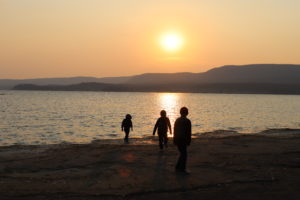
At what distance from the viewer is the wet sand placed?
894cm

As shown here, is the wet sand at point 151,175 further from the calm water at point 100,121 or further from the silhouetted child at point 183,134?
the calm water at point 100,121

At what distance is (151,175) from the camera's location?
35.8 feet

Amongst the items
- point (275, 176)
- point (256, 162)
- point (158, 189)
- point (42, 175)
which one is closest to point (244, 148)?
point (256, 162)

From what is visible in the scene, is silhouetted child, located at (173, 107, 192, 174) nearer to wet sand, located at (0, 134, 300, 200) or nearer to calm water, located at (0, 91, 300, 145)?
wet sand, located at (0, 134, 300, 200)

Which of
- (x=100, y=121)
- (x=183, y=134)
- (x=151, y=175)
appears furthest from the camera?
(x=100, y=121)

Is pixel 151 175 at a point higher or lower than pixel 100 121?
higher

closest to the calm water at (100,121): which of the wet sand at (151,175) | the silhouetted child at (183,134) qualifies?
the wet sand at (151,175)

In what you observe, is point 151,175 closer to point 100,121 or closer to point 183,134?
point 183,134

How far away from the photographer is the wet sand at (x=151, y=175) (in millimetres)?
8938

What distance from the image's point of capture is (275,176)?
10.8 m

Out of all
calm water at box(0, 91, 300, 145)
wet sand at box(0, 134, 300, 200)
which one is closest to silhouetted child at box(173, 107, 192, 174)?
wet sand at box(0, 134, 300, 200)

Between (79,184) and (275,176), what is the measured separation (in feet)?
20.2

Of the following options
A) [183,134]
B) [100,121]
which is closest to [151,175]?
[183,134]

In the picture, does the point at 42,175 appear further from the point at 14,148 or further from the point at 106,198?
the point at 14,148
